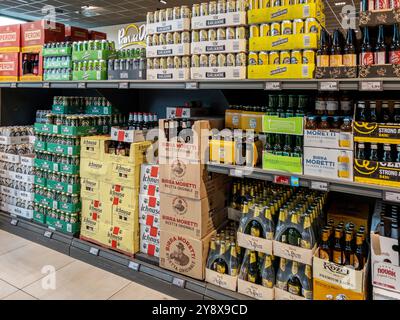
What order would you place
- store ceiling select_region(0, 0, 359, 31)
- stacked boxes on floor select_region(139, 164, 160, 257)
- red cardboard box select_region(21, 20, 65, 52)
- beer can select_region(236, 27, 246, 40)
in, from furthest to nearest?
store ceiling select_region(0, 0, 359, 31), red cardboard box select_region(21, 20, 65, 52), stacked boxes on floor select_region(139, 164, 160, 257), beer can select_region(236, 27, 246, 40)

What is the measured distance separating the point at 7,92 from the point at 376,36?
12.0ft

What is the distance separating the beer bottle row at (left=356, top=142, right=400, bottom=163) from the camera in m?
1.55

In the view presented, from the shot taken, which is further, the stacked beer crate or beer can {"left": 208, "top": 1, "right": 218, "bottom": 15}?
the stacked beer crate

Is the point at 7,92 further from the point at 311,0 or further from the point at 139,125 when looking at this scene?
the point at 311,0

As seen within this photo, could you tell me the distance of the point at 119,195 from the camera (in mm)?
2516

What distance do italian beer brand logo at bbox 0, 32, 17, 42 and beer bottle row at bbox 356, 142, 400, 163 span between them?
3.40 metres

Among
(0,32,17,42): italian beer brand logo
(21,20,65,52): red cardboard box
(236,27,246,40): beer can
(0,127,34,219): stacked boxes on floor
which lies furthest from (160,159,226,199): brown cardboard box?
(0,32,17,42): italian beer brand logo

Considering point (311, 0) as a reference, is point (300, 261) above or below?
below

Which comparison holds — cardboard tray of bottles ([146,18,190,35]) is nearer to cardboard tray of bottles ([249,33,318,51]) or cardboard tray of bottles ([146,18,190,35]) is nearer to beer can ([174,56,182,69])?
beer can ([174,56,182,69])

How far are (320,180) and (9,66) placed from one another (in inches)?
131

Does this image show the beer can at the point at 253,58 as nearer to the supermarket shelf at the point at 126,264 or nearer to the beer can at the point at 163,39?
the beer can at the point at 163,39

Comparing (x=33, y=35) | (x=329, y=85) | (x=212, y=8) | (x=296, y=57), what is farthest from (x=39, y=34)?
(x=329, y=85)
